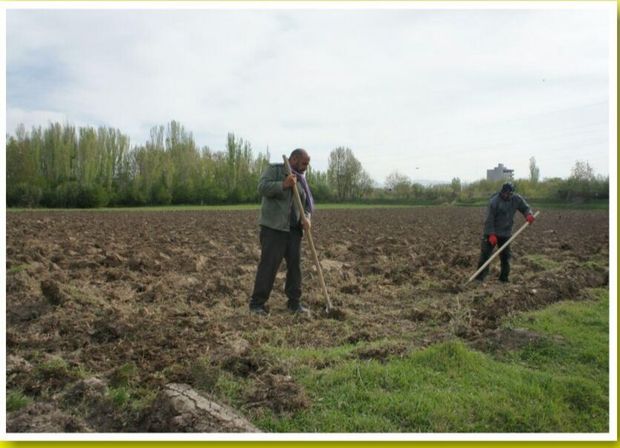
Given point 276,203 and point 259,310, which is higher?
point 276,203

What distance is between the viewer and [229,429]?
134 inches

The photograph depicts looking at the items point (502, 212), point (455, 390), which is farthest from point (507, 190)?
point (455, 390)

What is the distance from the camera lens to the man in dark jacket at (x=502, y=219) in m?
8.92

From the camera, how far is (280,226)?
627 centimetres

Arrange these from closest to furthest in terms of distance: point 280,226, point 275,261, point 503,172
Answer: point 280,226 → point 275,261 → point 503,172

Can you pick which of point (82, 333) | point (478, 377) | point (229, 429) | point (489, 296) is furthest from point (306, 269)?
point (229, 429)

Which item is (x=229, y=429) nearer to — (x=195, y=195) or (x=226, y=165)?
(x=195, y=195)

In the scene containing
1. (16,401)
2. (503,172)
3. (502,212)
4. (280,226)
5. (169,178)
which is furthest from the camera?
(169,178)

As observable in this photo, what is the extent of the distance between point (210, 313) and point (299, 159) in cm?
230

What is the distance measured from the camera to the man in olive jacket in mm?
6242

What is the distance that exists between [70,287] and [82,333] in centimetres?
202

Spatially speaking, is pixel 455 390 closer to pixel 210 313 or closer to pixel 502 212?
pixel 210 313

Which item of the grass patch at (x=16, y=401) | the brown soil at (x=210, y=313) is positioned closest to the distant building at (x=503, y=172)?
the brown soil at (x=210, y=313)

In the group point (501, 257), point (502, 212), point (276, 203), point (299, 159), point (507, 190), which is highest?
point (299, 159)
